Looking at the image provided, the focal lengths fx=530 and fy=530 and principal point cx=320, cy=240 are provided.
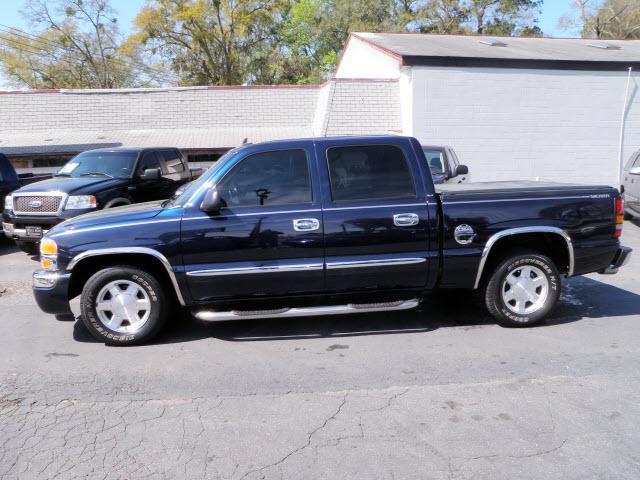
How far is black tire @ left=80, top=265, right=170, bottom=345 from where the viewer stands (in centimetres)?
489

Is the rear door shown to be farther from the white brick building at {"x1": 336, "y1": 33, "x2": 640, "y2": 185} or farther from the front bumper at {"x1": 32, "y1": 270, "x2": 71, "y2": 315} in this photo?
the white brick building at {"x1": 336, "y1": 33, "x2": 640, "y2": 185}

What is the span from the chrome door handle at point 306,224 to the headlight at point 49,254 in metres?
2.23

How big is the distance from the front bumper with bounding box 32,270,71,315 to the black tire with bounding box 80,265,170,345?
0.56ft

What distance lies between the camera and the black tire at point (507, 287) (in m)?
5.25

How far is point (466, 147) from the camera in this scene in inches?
583

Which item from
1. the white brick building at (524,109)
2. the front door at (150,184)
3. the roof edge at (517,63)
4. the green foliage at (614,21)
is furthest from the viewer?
the green foliage at (614,21)

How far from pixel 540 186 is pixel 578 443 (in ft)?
9.82

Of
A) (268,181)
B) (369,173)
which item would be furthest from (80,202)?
(369,173)

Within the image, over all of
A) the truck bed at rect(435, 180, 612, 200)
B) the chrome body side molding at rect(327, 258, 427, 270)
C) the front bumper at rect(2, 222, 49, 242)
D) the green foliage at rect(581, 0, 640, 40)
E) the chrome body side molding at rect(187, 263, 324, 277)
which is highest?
the green foliage at rect(581, 0, 640, 40)

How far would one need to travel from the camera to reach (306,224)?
4848 mm

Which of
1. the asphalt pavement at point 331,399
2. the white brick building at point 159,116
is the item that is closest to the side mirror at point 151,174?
the asphalt pavement at point 331,399

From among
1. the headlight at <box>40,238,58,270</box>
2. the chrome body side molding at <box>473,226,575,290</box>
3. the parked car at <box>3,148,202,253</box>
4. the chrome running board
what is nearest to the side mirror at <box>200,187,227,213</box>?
the chrome running board

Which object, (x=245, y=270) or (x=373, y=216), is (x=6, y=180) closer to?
(x=245, y=270)

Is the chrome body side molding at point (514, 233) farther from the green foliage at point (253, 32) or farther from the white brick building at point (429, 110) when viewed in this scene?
the green foliage at point (253, 32)
